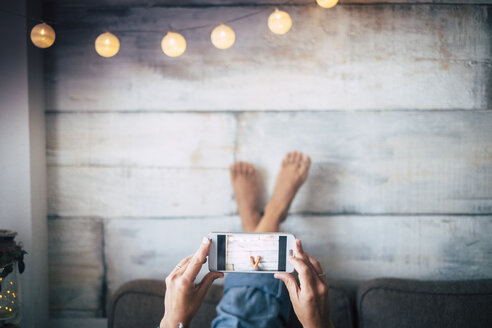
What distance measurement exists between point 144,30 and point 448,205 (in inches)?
56.6

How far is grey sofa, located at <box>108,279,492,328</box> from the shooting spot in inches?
44.8

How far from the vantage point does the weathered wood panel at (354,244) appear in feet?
4.44

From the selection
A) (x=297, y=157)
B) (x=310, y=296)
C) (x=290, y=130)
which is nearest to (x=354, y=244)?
(x=297, y=157)

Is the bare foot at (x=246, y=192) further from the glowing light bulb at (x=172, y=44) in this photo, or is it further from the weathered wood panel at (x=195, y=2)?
the weathered wood panel at (x=195, y=2)

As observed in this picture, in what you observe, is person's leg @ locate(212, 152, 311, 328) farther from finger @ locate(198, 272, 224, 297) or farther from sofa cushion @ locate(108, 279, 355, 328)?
finger @ locate(198, 272, 224, 297)

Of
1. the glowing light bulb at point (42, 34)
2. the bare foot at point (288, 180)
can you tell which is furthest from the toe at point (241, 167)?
the glowing light bulb at point (42, 34)

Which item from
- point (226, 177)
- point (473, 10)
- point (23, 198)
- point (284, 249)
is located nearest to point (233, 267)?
point (284, 249)

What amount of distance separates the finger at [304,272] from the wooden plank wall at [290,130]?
0.57 metres

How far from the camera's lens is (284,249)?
0.92m

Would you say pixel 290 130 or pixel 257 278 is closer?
pixel 257 278

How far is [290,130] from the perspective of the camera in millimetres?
1354

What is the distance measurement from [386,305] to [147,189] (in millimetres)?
1017

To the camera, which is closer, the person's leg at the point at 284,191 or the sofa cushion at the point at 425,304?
the sofa cushion at the point at 425,304

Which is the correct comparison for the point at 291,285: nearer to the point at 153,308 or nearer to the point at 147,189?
the point at 153,308
